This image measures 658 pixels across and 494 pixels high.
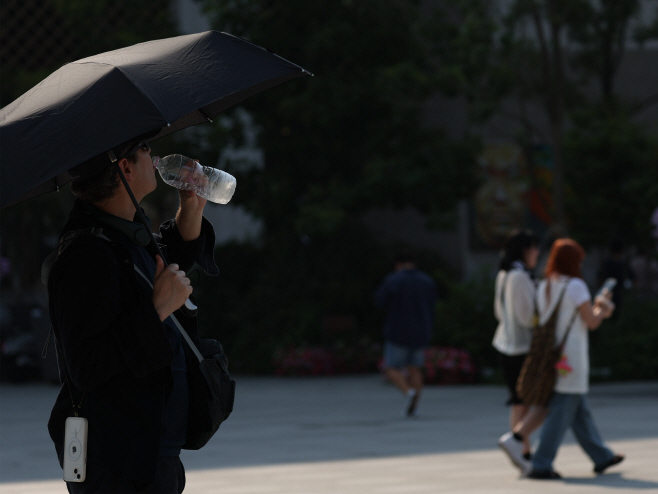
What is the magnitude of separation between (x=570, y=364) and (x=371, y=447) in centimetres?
264

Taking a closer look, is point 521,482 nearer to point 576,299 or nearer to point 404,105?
point 576,299

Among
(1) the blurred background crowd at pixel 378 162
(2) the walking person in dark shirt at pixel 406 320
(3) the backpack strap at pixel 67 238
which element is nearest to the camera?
(3) the backpack strap at pixel 67 238

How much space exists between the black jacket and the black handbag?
0.10m

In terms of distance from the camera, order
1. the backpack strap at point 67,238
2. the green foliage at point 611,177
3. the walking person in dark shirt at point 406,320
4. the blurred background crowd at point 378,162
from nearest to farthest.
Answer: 1. the backpack strap at point 67,238
2. the walking person in dark shirt at point 406,320
3. the blurred background crowd at point 378,162
4. the green foliage at point 611,177

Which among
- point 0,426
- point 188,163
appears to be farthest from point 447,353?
point 188,163

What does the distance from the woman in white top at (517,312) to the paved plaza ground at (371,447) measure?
0.45m

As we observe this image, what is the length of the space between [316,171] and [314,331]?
280cm

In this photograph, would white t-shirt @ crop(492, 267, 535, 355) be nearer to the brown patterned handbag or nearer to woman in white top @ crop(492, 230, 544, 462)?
woman in white top @ crop(492, 230, 544, 462)

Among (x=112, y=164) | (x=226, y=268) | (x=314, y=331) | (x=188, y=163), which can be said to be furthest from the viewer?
(x=226, y=268)

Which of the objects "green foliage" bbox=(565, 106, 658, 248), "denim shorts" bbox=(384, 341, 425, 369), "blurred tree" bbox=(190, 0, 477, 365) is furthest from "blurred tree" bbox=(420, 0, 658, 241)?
"denim shorts" bbox=(384, 341, 425, 369)

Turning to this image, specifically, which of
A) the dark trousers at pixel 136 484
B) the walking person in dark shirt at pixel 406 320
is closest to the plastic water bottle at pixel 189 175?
the dark trousers at pixel 136 484

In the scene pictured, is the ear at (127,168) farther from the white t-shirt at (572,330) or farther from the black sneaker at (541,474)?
the black sneaker at (541,474)

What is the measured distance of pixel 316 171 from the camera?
1981cm

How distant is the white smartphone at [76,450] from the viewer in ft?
10.4
